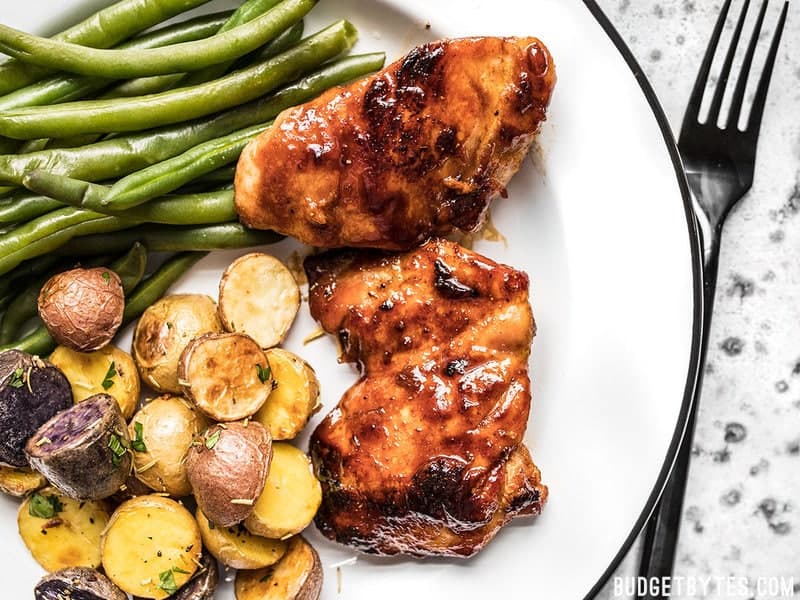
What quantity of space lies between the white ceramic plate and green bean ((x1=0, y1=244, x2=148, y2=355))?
22cm

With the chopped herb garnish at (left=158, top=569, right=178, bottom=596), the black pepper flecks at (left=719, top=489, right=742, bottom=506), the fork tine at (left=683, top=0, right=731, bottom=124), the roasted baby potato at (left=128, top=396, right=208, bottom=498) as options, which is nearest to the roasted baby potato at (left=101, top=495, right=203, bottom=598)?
the chopped herb garnish at (left=158, top=569, right=178, bottom=596)

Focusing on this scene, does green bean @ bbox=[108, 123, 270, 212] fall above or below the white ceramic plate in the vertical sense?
above

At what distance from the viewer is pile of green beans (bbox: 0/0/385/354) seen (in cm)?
262

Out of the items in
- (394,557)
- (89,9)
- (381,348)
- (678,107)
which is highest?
(89,9)

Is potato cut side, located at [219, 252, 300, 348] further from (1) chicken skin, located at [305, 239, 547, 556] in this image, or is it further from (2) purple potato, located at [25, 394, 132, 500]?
(2) purple potato, located at [25, 394, 132, 500]

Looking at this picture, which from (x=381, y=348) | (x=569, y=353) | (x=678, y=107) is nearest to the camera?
(x=381, y=348)

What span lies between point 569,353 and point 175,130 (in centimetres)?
162

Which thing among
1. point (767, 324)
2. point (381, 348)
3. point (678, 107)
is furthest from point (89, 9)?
point (767, 324)

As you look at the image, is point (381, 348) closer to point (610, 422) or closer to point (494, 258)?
point (494, 258)

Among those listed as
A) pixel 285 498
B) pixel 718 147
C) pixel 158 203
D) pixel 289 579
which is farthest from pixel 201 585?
pixel 718 147

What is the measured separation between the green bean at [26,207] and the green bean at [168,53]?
17.3 inches

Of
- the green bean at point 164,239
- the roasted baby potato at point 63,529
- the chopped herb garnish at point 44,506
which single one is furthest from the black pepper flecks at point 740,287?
the chopped herb garnish at point 44,506

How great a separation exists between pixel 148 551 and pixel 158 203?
114 cm

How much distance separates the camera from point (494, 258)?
10.0 feet
